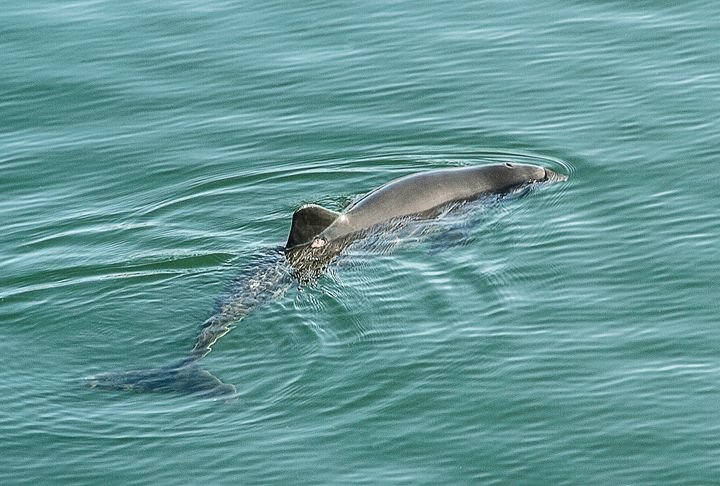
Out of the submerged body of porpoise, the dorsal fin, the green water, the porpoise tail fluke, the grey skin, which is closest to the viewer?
the green water

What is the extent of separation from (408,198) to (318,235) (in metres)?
1.44

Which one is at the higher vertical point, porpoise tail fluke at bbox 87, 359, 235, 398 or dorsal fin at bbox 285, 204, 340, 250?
dorsal fin at bbox 285, 204, 340, 250

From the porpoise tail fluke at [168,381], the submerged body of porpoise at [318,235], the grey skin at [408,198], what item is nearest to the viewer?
the porpoise tail fluke at [168,381]

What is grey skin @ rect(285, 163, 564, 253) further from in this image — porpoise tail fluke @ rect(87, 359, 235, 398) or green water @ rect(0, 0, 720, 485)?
porpoise tail fluke @ rect(87, 359, 235, 398)

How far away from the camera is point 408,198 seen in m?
16.7

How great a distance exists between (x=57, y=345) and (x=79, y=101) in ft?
25.5

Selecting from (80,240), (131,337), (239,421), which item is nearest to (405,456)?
(239,421)

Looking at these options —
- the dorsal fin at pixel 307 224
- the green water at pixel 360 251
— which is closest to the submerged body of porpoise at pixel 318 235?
the dorsal fin at pixel 307 224

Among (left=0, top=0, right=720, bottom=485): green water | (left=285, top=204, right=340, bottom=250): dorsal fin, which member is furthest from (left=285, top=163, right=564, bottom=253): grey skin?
(left=0, top=0, right=720, bottom=485): green water

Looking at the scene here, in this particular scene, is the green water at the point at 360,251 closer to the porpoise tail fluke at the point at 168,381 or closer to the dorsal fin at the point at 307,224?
the porpoise tail fluke at the point at 168,381

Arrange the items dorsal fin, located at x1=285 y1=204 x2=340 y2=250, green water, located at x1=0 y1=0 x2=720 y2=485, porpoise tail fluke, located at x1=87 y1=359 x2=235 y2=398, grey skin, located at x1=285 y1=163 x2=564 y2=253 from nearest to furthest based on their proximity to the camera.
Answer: green water, located at x1=0 y1=0 x2=720 y2=485 < porpoise tail fluke, located at x1=87 y1=359 x2=235 y2=398 < dorsal fin, located at x1=285 y1=204 x2=340 y2=250 < grey skin, located at x1=285 y1=163 x2=564 y2=253

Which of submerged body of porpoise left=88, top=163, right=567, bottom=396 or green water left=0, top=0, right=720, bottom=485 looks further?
submerged body of porpoise left=88, top=163, right=567, bottom=396

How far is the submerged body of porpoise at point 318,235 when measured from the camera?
43.8ft

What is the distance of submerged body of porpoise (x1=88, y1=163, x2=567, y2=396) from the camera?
43.8 ft
